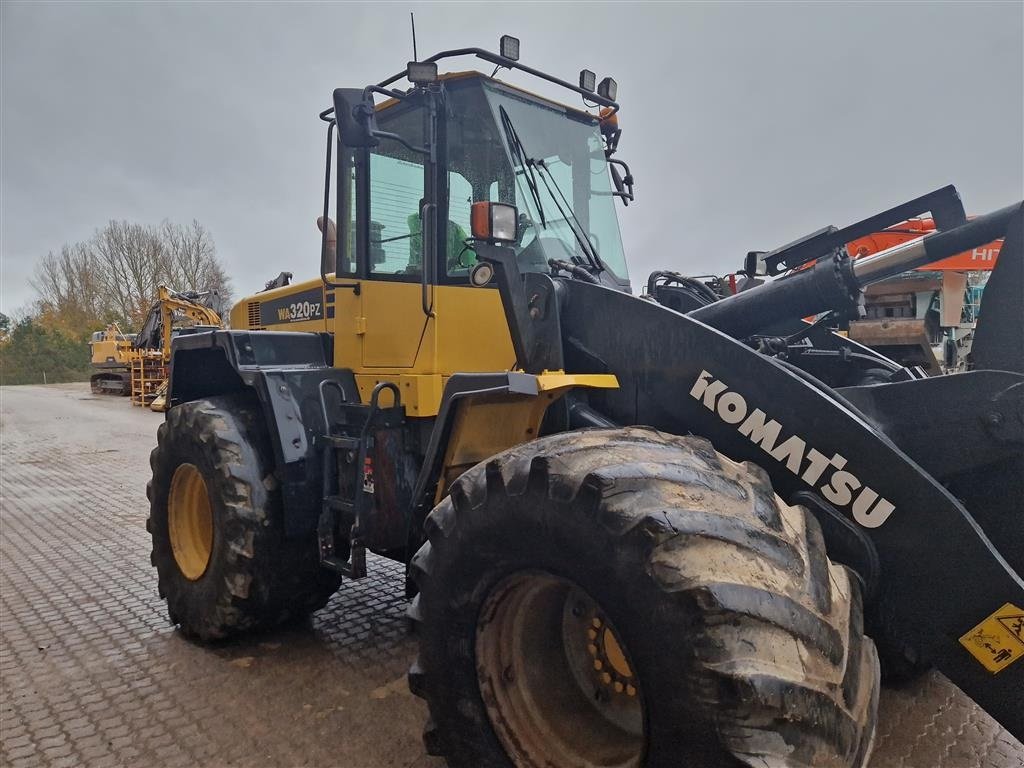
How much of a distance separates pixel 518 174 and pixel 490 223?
29.1 inches

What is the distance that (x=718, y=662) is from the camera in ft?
5.71

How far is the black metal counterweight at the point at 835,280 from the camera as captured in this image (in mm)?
2615

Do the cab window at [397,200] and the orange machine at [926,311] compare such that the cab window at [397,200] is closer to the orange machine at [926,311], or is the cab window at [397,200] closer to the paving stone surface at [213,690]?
the paving stone surface at [213,690]

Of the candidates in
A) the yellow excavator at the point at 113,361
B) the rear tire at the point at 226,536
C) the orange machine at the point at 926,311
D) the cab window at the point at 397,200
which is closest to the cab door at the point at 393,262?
the cab window at the point at 397,200

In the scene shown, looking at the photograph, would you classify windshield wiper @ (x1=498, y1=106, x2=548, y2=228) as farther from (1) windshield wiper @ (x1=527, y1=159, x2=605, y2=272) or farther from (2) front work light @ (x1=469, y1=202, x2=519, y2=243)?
(2) front work light @ (x1=469, y1=202, x2=519, y2=243)

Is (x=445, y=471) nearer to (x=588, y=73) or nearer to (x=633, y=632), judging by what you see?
(x=633, y=632)

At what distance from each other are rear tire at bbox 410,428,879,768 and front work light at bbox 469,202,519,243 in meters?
0.87

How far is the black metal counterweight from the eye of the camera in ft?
8.58

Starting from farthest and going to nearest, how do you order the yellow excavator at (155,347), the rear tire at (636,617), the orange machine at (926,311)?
the yellow excavator at (155,347), the orange machine at (926,311), the rear tire at (636,617)

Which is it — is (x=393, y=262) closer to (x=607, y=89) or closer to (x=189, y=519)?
(x=607, y=89)

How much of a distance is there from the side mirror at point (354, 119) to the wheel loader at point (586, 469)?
0.05 ft

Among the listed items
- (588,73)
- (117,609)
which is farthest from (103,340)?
(588,73)

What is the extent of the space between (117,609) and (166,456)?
3.86ft

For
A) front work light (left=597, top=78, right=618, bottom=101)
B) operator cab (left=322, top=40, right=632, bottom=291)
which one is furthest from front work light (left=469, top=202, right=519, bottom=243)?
front work light (left=597, top=78, right=618, bottom=101)
